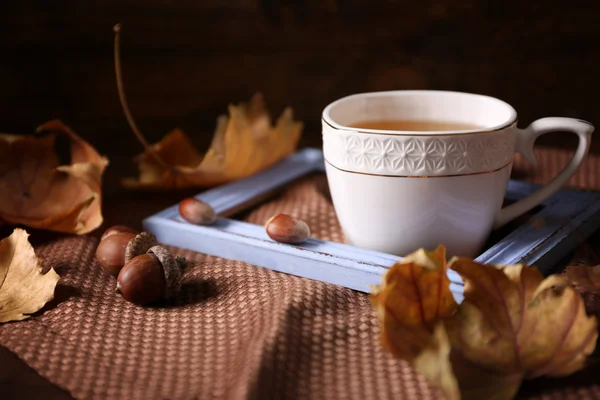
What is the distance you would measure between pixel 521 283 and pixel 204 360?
315mm

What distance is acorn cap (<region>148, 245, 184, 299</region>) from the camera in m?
0.85

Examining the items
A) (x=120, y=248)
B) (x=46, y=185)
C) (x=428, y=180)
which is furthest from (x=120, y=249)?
(x=428, y=180)

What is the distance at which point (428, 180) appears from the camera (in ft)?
2.76

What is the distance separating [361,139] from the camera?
850 mm

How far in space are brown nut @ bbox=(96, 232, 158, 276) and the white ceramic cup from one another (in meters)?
0.24

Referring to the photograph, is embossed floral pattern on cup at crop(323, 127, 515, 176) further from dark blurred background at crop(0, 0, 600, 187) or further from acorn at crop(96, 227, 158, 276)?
dark blurred background at crop(0, 0, 600, 187)

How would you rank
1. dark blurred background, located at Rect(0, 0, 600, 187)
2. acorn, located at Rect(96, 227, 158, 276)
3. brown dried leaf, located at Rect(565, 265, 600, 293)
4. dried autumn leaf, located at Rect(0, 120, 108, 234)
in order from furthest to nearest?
dark blurred background, located at Rect(0, 0, 600, 187)
dried autumn leaf, located at Rect(0, 120, 108, 234)
acorn, located at Rect(96, 227, 158, 276)
brown dried leaf, located at Rect(565, 265, 600, 293)

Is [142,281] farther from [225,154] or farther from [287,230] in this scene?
[225,154]

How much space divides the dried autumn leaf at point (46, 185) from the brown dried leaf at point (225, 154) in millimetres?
119

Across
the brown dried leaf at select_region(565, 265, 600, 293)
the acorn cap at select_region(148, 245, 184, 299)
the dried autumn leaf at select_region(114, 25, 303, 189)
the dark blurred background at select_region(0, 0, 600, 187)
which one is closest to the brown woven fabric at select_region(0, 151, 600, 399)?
the acorn cap at select_region(148, 245, 184, 299)

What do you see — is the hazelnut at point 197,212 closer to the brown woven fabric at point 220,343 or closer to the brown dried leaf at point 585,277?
the brown woven fabric at point 220,343

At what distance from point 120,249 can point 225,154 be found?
0.99ft

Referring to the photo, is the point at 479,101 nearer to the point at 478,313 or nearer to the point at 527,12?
the point at 478,313

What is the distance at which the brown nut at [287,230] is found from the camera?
3.01ft
